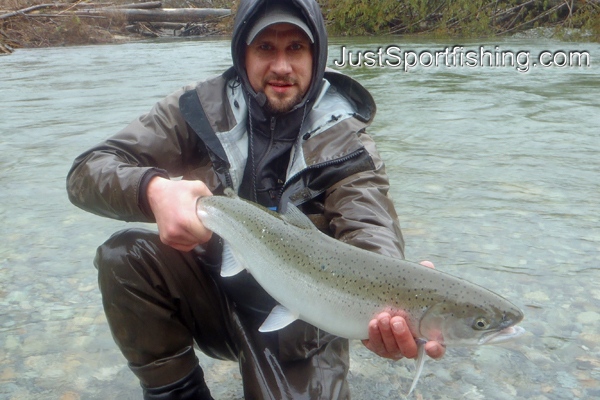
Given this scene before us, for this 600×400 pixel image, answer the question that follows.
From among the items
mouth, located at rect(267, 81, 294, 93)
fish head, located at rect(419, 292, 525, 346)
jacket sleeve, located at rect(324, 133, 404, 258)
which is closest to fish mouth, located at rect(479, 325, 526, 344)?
fish head, located at rect(419, 292, 525, 346)

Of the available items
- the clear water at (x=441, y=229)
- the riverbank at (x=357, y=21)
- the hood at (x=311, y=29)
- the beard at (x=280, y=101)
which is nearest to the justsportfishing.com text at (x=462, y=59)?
the clear water at (x=441, y=229)

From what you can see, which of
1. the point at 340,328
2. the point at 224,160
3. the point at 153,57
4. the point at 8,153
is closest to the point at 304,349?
the point at 340,328

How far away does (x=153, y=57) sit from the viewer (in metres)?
13.4

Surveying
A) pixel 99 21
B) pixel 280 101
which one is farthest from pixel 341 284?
pixel 99 21

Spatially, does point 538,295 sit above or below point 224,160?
below

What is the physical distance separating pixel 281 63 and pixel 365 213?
717mm

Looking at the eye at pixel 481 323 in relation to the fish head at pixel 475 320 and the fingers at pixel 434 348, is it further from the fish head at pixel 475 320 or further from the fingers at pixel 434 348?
the fingers at pixel 434 348

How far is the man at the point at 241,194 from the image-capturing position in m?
2.00

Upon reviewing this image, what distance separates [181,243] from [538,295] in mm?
1760

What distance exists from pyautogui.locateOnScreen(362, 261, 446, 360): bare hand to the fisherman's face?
1028 mm

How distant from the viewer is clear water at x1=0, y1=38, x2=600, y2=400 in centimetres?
226

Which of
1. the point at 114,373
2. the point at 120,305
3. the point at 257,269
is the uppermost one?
the point at 257,269

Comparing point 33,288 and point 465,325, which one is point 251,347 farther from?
point 33,288

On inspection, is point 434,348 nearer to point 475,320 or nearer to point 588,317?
point 475,320
